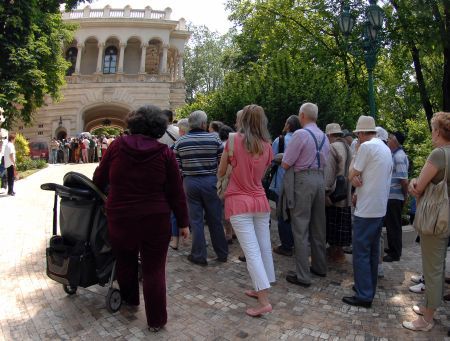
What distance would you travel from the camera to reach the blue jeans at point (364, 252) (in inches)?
162

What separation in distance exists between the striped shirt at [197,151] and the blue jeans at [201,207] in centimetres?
11

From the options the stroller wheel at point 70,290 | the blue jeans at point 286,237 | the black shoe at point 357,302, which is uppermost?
the blue jeans at point 286,237

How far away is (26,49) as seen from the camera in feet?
61.7

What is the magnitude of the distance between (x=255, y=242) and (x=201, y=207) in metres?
1.50

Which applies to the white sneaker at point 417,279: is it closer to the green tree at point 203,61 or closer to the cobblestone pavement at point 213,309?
the cobblestone pavement at point 213,309

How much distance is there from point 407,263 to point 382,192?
229 centimetres

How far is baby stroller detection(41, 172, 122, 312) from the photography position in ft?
11.8

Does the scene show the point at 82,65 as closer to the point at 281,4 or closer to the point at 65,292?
the point at 281,4

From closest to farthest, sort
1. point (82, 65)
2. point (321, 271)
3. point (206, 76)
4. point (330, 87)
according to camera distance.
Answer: point (321, 271)
point (330, 87)
point (82, 65)
point (206, 76)

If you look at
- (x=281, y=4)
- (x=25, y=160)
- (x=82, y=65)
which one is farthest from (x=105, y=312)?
(x=82, y=65)

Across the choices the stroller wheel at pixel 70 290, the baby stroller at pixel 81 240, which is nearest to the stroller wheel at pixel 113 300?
the baby stroller at pixel 81 240

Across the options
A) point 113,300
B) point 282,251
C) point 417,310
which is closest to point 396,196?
point 282,251

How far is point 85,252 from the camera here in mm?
3629

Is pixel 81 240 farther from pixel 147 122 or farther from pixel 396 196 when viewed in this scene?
pixel 396 196
